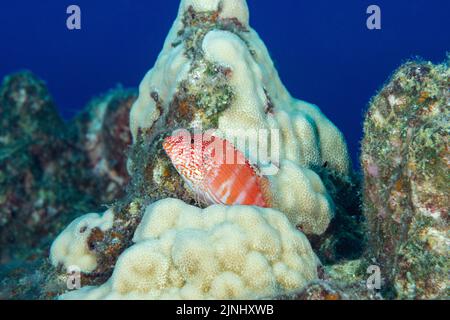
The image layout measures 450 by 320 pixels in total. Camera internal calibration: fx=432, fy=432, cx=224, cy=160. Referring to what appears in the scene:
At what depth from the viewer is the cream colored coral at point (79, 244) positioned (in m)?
4.03

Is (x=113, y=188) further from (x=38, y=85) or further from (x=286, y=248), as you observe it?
(x=286, y=248)

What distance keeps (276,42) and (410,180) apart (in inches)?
3642

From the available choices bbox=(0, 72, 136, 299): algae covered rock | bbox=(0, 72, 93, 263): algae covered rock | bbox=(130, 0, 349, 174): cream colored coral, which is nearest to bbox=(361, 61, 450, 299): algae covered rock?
bbox=(130, 0, 349, 174): cream colored coral

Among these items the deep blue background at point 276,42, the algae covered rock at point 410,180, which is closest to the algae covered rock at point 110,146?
the algae covered rock at point 410,180

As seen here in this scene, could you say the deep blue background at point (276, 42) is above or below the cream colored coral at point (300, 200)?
above

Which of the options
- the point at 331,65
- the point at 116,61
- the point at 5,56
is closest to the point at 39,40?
the point at 5,56

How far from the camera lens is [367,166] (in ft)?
11.6

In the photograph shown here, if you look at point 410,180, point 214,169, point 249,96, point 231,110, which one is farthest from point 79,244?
point 410,180

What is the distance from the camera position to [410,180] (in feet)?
9.93

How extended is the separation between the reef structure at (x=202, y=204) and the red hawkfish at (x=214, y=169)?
222 mm

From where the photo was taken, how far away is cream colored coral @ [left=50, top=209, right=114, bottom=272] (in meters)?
4.03

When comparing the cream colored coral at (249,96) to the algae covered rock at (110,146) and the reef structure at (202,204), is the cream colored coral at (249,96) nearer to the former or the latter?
the reef structure at (202,204)

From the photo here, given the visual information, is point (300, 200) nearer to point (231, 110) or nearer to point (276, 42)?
point (231, 110)

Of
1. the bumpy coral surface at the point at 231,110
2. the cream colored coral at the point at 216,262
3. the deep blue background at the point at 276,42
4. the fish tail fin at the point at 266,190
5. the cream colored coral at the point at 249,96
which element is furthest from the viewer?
the deep blue background at the point at 276,42
